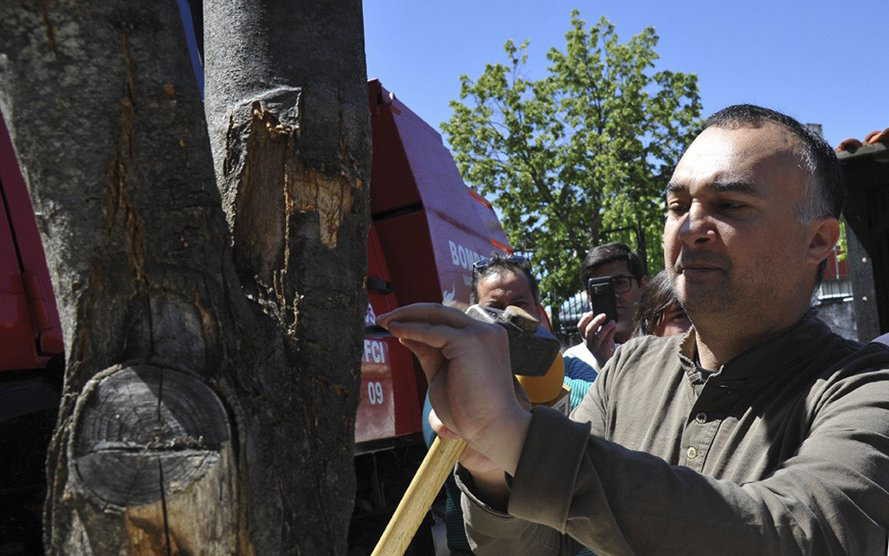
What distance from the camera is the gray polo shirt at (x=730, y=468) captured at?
3.77ft

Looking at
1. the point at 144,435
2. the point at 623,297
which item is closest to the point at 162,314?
the point at 144,435

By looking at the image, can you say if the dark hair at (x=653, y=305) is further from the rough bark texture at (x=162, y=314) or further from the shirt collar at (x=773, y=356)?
the rough bark texture at (x=162, y=314)

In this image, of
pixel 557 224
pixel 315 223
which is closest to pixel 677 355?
pixel 315 223

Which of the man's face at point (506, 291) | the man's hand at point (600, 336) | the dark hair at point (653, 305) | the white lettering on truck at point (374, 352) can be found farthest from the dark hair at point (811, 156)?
the white lettering on truck at point (374, 352)

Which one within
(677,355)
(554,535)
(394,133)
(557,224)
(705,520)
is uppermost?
(557,224)

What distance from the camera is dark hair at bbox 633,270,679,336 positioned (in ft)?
11.6

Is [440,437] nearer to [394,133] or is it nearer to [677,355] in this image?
[677,355]

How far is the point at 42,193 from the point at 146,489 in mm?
459

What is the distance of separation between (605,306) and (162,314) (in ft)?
10.2

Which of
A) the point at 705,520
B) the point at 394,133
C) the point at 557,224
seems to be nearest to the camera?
the point at 705,520

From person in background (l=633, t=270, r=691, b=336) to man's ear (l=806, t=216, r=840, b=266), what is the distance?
5.75 feet

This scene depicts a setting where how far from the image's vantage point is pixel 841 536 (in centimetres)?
118

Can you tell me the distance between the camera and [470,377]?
1.21 meters

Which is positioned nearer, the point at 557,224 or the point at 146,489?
the point at 146,489
